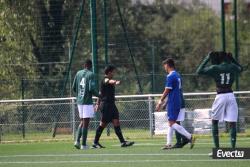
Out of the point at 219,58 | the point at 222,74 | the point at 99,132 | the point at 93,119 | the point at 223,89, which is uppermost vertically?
the point at 219,58

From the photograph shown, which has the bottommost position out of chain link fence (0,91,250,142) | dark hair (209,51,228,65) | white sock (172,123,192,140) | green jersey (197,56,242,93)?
chain link fence (0,91,250,142)

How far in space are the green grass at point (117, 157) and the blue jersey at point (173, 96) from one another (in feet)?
2.66

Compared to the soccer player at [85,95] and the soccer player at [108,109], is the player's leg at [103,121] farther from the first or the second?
the soccer player at [85,95]

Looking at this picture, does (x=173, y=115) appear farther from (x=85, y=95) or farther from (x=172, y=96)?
(x=85, y=95)

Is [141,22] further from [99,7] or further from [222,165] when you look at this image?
[222,165]

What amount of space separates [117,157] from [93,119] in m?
9.31

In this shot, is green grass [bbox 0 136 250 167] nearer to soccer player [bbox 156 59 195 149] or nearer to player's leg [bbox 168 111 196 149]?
player's leg [bbox 168 111 196 149]

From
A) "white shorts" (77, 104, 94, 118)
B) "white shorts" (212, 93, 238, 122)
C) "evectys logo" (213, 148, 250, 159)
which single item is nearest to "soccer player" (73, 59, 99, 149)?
"white shorts" (77, 104, 94, 118)

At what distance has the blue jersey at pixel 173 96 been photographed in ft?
63.1

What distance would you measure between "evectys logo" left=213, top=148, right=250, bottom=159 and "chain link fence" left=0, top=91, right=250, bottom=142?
30.6 ft

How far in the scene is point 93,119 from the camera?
88.3 ft

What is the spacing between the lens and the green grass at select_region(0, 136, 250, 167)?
52.4 ft

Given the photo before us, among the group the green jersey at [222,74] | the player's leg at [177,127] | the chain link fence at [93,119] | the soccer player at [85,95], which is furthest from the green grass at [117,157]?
the chain link fence at [93,119]

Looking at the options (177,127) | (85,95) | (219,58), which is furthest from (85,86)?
(219,58)
